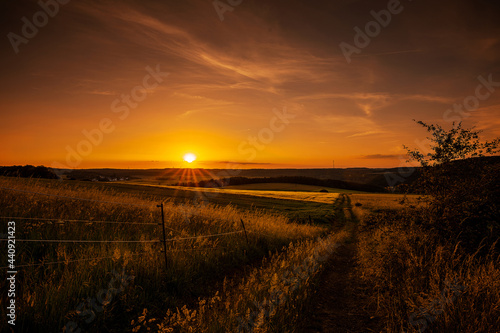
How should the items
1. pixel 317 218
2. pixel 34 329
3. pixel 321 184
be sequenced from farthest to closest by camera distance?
pixel 321 184, pixel 317 218, pixel 34 329

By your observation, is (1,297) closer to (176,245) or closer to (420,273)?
(176,245)

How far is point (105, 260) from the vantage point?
5.77m

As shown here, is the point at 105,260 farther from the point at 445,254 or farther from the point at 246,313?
the point at 445,254

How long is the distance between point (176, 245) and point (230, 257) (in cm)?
195

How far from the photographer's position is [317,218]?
103 feet

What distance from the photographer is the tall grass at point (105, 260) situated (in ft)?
13.7

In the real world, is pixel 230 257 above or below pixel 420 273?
below

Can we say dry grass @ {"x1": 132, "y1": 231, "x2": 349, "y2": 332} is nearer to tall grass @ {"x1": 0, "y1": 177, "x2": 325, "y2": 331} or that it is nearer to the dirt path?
the dirt path

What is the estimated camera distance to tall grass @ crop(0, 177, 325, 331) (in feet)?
13.7

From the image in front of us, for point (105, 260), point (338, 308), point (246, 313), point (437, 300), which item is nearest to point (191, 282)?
point (105, 260)

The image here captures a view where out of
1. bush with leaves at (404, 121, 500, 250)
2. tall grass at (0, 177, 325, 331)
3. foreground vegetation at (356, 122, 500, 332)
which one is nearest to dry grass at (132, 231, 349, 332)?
tall grass at (0, 177, 325, 331)

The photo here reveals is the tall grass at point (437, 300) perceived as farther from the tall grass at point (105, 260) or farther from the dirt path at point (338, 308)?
the tall grass at point (105, 260)

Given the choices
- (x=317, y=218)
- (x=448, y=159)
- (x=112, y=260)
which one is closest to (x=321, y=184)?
(x=317, y=218)

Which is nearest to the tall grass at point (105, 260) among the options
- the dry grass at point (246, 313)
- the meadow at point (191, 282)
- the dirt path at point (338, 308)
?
the meadow at point (191, 282)
